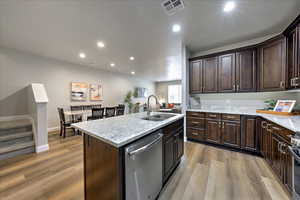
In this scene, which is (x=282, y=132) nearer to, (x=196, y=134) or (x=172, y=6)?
(x=196, y=134)

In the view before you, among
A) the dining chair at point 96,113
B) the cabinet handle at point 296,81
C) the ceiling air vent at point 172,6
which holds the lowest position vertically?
the dining chair at point 96,113

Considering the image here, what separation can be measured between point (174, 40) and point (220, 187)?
318cm

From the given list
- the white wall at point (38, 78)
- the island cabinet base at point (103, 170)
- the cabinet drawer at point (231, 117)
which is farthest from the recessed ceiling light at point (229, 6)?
the white wall at point (38, 78)

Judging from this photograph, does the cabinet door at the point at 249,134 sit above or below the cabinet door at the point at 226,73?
below

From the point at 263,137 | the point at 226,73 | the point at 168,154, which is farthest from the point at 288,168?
the point at 226,73

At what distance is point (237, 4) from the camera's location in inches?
72.3

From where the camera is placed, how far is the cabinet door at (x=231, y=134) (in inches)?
Result: 101

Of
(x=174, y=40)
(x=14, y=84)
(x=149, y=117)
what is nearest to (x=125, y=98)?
(x=14, y=84)

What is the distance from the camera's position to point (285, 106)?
223 centimetres

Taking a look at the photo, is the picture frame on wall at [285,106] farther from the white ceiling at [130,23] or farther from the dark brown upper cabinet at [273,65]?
the white ceiling at [130,23]

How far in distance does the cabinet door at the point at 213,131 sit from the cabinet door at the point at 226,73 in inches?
35.5

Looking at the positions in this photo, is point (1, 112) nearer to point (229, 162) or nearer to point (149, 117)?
point (149, 117)

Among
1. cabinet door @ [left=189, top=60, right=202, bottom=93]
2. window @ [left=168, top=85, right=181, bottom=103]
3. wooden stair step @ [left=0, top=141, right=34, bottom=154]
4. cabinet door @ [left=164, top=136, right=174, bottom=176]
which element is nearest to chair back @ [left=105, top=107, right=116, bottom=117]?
wooden stair step @ [left=0, top=141, right=34, bottom=154]

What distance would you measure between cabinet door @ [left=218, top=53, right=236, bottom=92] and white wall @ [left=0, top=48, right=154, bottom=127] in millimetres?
5362
